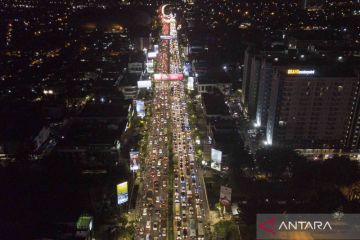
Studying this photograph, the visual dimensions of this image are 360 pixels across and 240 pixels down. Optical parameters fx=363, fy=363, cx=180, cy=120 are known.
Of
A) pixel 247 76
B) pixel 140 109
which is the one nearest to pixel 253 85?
pixel 247 76

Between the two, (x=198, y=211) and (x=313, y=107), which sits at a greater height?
(x=313, y=107)

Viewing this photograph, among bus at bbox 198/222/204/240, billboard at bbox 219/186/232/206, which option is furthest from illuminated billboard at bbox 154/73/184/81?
bus at bbox 198/222/204/240

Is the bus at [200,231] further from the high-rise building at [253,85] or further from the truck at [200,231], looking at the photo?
the high-rise building at [253,85]

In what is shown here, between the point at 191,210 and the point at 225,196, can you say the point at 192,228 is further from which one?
the point at 225,196

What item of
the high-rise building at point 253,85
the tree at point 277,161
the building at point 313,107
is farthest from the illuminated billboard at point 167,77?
the tree at point 277,161

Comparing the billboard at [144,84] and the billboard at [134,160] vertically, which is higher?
the billboard at [144,84]

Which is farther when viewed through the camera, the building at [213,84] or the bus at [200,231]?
the building at [213,84]
